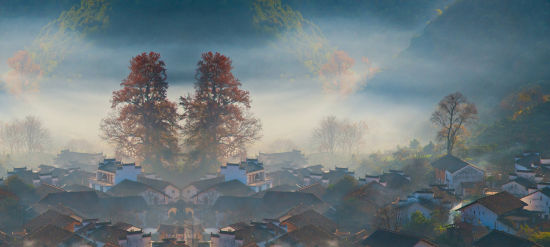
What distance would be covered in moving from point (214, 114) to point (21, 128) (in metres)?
63.4

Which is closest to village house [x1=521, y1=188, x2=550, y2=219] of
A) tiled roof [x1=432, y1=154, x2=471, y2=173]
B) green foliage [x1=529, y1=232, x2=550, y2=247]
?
green foliage [x1=529, y1=232, x2=550, y2=247]

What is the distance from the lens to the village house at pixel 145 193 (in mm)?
69812

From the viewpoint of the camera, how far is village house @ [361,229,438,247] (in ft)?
150

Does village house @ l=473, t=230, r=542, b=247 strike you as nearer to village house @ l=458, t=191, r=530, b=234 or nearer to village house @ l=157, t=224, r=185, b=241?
village house @ l=458, t=191, r=530, b=234

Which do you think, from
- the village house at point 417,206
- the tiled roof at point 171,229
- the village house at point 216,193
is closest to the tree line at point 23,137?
the village house at point 216,193

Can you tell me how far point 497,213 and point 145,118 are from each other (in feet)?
166

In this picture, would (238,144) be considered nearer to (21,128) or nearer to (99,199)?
(99,199)

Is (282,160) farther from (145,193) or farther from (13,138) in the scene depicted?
(13,138)

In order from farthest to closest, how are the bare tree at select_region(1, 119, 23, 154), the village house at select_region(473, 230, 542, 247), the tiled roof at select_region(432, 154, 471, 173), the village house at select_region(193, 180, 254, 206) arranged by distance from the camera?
the bare tree at select_region(1, 119, 23, 154), the tiled roof at select_region(432, 154, 471, 173), the village house at select_region(193, 180, 254, 206), the village house at select_region(473, 230, 542, 247)

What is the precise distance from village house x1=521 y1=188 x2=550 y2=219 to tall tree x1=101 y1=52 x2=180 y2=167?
153 feet

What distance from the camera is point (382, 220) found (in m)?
57.5

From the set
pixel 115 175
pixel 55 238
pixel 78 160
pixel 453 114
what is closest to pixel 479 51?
pixel 453 114

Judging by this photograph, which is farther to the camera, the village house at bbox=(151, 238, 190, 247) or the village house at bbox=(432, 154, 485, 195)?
the village house at bbox=(432, 154, 485, 195)

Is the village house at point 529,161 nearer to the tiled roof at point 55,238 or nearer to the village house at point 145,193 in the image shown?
the village house at point 145,193
